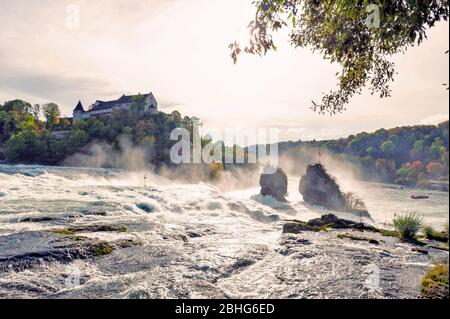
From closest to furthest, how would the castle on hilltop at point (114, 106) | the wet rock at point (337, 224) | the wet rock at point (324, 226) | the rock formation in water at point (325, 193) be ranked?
the wet rock at point (324, 226)
the wet rock at point (337, 224)
the rock formation in water at point (325, 193)
the castle on hilltop at point (114, 106)

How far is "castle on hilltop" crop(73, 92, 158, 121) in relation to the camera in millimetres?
132875

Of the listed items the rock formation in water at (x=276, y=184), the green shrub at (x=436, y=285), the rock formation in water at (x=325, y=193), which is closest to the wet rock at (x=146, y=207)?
the green shrub at (x=436, y=285)

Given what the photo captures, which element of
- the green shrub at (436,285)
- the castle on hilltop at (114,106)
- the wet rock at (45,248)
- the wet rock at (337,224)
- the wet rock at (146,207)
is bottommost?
the wet rock at (146,207)

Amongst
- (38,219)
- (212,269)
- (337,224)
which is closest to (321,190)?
(337,224)

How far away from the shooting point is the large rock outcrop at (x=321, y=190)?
225 feet

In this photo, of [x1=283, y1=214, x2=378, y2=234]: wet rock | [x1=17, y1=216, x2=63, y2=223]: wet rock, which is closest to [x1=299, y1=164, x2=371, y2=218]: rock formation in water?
[x1=283, y1=214, x2=378, y2=234]: wet rock

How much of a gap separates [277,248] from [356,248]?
2.75 m

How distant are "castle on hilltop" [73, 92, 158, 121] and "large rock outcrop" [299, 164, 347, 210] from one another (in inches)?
3337

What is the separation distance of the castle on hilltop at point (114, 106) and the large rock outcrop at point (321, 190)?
84.8 metres

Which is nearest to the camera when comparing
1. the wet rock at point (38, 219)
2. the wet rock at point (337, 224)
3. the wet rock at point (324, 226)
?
the wet rock at point (324, 226)

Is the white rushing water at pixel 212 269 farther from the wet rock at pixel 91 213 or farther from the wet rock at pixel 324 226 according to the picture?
the wet rock at pixel 91 213

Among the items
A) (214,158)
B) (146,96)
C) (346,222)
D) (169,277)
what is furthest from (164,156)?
(169,277)

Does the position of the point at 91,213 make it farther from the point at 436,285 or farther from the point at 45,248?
the point at 436,285

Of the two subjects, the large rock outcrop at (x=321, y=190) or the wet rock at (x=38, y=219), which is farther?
the large rock outcrop at (x=321, y=190)
